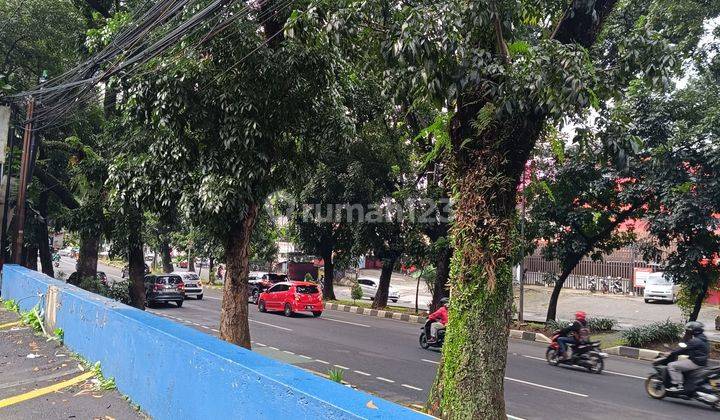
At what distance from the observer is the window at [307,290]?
75.9ft

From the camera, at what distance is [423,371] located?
38.9 ft

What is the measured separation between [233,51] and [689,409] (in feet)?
31.1

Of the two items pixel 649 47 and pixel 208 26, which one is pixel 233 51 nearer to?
pixel 208 26

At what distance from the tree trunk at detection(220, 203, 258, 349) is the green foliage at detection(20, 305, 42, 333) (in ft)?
13.3

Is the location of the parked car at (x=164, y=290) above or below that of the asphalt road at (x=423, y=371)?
above

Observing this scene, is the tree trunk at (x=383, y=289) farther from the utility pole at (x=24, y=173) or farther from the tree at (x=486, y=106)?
the tree at (x=486, y=106)

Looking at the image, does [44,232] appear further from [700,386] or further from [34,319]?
[700,386]

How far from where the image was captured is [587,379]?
1177 centimetres

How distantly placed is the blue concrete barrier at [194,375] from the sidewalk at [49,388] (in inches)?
8.6

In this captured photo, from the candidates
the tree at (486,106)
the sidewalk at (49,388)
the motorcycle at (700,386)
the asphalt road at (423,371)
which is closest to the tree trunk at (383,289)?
the asphalt road at (423,371)

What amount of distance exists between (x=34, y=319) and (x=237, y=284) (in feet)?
15.8

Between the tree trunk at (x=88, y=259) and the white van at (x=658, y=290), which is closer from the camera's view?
the tree trunk at (x=88, y=259)

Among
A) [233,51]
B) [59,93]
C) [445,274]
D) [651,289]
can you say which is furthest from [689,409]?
[651,289]

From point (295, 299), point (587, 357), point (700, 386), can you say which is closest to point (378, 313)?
point (295, 299)
